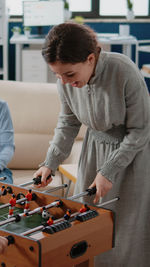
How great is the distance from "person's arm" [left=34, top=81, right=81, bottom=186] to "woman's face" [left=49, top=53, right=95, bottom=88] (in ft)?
0.81

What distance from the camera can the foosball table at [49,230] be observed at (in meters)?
1.50

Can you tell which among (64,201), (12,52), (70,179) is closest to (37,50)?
(12,52)

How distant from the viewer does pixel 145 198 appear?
211cm

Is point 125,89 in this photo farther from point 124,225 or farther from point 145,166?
point 124,225

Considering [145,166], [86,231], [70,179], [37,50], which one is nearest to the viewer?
[86,231]

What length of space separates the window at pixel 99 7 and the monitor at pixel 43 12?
2.75ft

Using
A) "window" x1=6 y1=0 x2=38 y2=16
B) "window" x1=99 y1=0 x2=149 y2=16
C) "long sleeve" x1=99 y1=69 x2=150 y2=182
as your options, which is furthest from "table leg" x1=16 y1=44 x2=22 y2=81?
"long sleeve" x1=99 y1=69 x2=150 y2=182

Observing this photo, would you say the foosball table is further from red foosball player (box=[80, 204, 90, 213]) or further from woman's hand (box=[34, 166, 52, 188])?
woman's hand (box=[34, 166, 52, 188])

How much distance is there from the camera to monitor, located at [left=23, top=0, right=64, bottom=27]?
6.65 meters

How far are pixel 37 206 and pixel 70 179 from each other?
1.19 m

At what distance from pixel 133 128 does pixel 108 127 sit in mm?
105

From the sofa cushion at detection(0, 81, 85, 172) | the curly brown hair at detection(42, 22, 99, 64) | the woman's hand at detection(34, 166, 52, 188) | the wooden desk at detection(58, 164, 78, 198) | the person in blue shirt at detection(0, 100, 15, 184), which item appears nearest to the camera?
the curly brown hair at detection(42, 22, 99, 64)

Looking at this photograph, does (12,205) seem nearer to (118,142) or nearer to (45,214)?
(45,214)

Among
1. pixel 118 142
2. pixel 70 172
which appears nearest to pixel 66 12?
pixel 70 172
